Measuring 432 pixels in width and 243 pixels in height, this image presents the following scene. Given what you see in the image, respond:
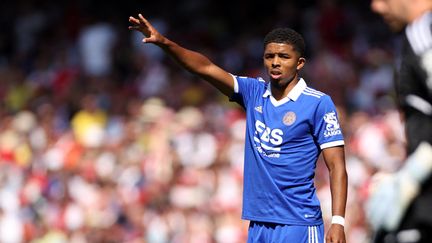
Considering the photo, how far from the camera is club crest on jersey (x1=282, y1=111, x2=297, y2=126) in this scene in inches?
274

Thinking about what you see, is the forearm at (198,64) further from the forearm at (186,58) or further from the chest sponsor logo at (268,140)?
the chest sponsor logo at (268,140)

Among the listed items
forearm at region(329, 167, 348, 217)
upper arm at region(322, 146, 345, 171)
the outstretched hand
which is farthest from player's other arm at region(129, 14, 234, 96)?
forearm at region(329, 167, 348, 217)

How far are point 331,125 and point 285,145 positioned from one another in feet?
1.06

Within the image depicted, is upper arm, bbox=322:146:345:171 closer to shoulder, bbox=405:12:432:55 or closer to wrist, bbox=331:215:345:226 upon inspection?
wrist, bbox=331:215:345:226

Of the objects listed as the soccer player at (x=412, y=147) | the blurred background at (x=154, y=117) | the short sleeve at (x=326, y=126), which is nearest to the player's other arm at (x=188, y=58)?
the short sleeve at (x=326, y=126)

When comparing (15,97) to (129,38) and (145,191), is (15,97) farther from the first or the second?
(145,191)

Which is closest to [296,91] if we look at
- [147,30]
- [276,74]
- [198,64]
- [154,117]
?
[276,74]

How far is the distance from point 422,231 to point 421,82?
2.20ft

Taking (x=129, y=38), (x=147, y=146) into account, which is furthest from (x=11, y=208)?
(x=129, y=38)

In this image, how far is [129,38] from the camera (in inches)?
670

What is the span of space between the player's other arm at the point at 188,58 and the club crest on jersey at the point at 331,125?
26.9 inches

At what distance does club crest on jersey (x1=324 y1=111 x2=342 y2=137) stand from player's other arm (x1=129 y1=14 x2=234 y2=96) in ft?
2.24

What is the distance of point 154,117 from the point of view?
14148mm

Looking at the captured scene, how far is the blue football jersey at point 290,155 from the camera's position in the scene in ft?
22.7
